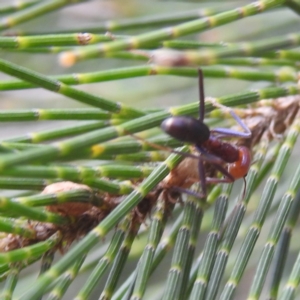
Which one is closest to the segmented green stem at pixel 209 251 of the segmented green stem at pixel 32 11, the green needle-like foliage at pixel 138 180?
the green needle-like foliage at pixel 138 180

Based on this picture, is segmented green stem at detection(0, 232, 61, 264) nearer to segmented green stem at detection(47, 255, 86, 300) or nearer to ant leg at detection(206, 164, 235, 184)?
segmented green stem at detection(47, 255, 86, 300)

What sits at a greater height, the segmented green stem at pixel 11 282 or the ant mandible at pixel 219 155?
the ant mandible at pixel 219 155

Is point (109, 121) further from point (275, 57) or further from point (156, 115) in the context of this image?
point (275, 57)

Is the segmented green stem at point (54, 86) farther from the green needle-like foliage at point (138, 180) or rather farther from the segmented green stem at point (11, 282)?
the segmented green stem at point (11, 282)

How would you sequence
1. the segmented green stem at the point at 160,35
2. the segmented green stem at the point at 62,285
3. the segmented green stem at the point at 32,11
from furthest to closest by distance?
the segmented green stem at the point at 32,11
the segmented green stem at the point at 62,285
the segmented green stem at the point at 160,35

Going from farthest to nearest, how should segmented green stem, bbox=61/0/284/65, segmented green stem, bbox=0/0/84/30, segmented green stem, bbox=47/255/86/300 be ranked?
segmented green stem, bbox=0/0/84/30 < segmented green stem, bbox=47/255/86/300 < segmented green stem, bbox=61/0/284/65

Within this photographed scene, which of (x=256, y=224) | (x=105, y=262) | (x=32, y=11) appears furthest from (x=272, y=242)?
(x=32, y=11)

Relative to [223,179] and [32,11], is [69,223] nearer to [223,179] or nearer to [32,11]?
[223,179]

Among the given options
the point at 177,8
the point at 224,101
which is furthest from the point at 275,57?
the point at 177,8

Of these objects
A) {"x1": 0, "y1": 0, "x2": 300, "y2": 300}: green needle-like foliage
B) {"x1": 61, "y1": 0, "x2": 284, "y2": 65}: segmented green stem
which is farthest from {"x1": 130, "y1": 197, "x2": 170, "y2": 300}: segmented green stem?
{"x1": 61, "y1": 0, "x2": 284, "y2": 65}: segmented green stem
